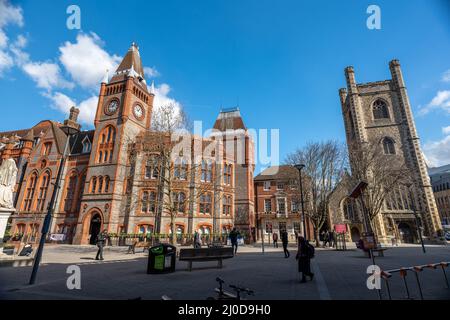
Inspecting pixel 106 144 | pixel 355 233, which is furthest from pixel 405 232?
pixel 106 144

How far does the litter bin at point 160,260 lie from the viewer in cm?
986

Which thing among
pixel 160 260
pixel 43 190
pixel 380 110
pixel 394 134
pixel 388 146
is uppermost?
pixel 380 110

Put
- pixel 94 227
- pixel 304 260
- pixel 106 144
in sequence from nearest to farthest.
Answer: pixel 304 260, pixel 94 227, pixel 106 144

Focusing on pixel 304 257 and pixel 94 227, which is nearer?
pixel 304 257

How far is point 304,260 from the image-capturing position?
7.62 metres

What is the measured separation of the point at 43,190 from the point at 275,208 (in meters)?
36.6

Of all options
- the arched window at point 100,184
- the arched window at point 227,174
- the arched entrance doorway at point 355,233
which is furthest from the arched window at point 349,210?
the arched window at point 100,184

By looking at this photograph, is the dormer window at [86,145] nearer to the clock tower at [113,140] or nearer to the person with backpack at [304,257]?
the clock tower at [113,140]

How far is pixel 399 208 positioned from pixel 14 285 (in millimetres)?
42114

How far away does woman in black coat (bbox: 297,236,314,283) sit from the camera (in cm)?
749

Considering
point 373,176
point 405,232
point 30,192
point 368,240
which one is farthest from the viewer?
point 30,192

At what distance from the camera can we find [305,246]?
779cm

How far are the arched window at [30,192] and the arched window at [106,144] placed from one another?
13210 millimetres

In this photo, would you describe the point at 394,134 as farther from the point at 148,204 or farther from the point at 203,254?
the point at 203,254
